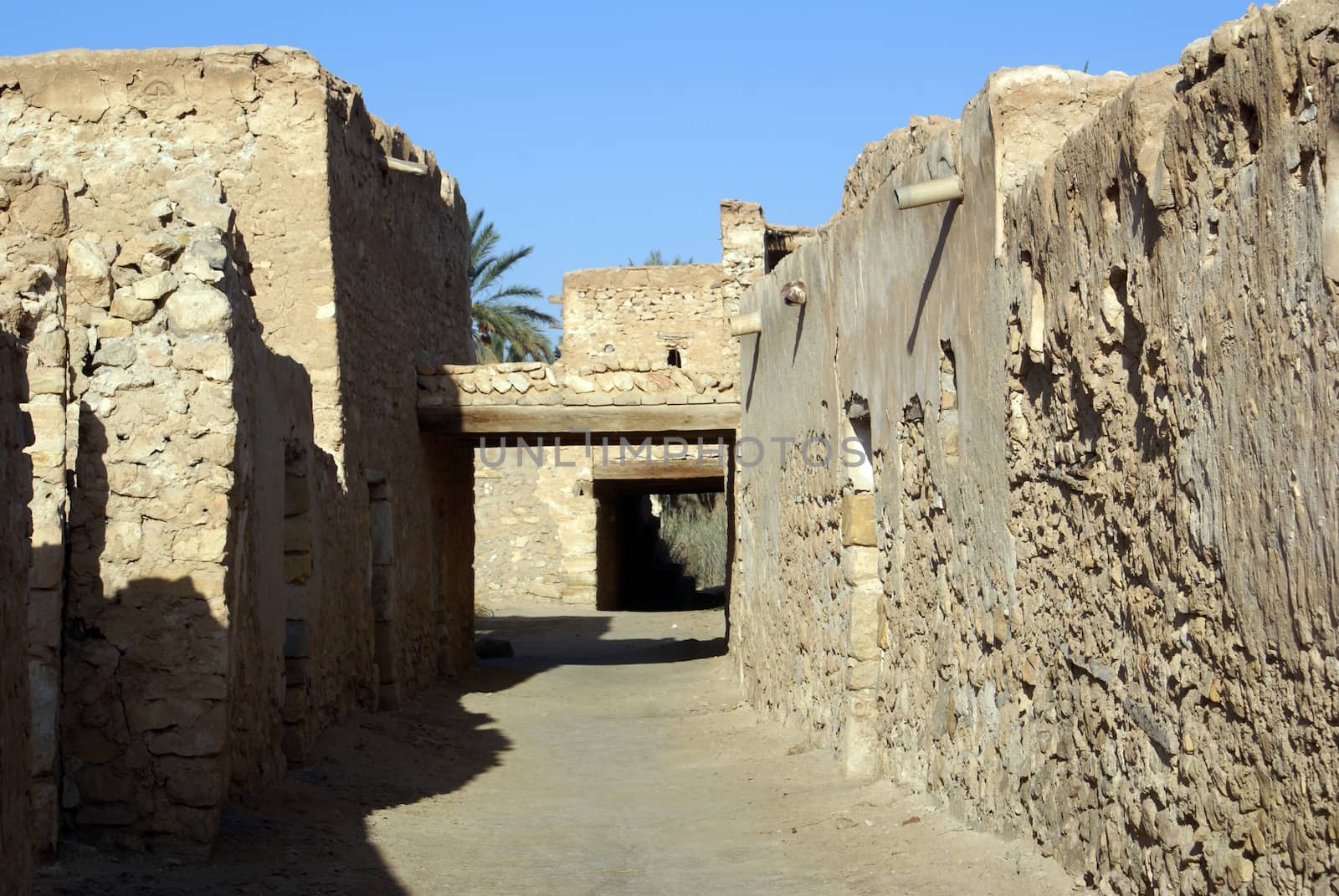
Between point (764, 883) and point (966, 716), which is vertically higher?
point (966, 716)

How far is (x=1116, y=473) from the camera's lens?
4207mm

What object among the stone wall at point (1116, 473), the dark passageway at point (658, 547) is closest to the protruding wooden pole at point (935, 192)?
the stone wall at point (1116, 473)

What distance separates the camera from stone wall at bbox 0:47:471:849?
5520 millimetres

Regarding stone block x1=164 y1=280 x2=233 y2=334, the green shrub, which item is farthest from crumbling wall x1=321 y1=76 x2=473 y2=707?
the green shrub

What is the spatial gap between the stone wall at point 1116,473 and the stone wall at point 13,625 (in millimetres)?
3033

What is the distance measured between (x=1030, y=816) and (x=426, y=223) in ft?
30.6

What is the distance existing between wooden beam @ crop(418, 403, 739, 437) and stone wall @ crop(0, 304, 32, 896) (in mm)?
8615

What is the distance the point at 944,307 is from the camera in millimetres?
5938

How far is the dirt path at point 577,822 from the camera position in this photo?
17.2ft

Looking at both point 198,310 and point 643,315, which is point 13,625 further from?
point 643,315

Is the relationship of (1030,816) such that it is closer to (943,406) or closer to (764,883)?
(764,883)

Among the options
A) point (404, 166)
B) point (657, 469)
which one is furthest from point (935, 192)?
point (657, 469)

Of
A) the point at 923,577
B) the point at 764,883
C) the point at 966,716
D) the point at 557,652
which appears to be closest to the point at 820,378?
the point at 923,577

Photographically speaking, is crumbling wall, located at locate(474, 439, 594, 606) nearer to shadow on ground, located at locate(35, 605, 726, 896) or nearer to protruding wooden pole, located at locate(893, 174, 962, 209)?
shadow on ground, located at locate(35, 605, 726, 896)
